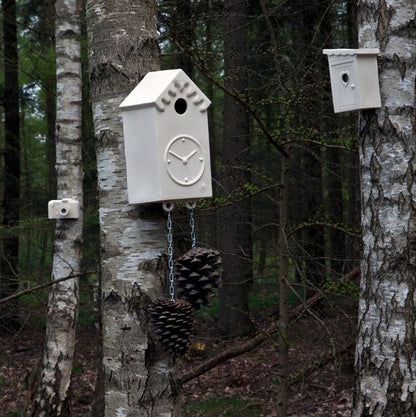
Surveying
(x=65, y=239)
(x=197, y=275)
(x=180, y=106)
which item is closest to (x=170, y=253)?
(x=197, y=275)

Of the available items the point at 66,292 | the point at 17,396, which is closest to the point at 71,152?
the point at 66,292

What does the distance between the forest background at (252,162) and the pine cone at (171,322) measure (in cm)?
226

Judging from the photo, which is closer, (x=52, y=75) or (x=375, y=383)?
(x=375, y=383)

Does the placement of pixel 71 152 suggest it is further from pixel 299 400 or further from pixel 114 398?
pixel 114 398

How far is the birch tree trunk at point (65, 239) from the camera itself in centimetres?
738

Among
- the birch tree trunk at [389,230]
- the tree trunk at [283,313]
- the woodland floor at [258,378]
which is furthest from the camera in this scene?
the woodland floor at [258,378]

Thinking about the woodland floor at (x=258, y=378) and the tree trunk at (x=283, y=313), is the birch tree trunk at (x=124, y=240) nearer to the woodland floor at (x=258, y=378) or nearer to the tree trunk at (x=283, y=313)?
the tree trunk at (x=283, y=313)

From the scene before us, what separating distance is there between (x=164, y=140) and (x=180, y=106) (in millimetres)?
197

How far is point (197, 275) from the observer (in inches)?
106

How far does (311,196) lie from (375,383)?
7.46m

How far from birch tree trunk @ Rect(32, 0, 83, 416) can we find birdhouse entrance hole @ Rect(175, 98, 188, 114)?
4856mm

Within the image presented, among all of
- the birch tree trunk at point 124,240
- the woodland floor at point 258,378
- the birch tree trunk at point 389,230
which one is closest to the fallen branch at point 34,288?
the woodland floor at point 258,378

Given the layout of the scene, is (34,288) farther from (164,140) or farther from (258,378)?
(164,140)

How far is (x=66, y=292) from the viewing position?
752 centimetres
